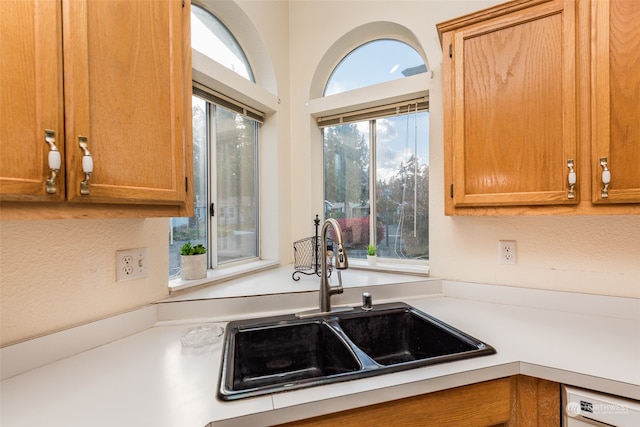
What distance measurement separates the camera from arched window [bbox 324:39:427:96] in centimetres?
181

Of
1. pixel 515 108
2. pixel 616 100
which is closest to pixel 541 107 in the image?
pixel 515 108

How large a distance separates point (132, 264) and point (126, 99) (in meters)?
0.63

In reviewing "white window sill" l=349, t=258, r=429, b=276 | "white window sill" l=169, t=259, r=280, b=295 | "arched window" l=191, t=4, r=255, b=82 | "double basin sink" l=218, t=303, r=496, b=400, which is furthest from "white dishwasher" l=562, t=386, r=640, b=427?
"arched window" l=191, t=4, r=255, b=82

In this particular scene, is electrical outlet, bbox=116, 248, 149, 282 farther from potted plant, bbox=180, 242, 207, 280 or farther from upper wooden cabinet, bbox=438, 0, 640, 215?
upper wooden cabinet, bbox=438, 0, 640, 215

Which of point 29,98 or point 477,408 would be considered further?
point 477,408

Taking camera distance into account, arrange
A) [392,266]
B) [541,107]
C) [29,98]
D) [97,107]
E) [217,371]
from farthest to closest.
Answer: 1. [392,266]
2. [541,107]
3. [217,371]
4. [97,107]
5. [29,98]

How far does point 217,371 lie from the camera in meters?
0.83

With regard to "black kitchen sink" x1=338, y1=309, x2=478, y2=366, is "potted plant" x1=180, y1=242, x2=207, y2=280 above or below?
above

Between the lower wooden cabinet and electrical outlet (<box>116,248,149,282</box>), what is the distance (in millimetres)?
907

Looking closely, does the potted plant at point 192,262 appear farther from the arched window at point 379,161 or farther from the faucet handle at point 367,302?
the arched window at point 379,161

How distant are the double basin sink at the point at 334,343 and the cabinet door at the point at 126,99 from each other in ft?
1.97

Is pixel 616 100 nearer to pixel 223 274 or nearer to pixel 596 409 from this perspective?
pixel 596 409

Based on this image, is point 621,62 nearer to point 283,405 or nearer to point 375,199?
point 375,199

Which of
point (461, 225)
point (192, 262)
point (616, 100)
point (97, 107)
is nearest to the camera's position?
point (97, 107)
